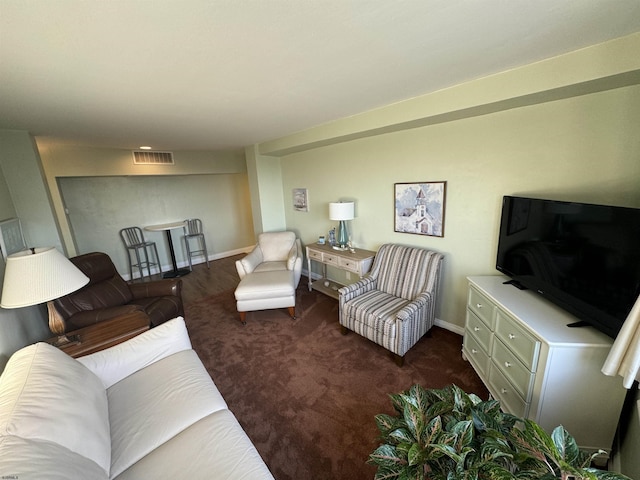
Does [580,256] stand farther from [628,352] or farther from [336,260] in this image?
[336,260]

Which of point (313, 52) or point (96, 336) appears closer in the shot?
point (313, 52)

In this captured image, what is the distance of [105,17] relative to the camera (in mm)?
948

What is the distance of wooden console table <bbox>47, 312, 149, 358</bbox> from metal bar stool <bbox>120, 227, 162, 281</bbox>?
3.13 m

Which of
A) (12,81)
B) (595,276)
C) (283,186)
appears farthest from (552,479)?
(283,186)

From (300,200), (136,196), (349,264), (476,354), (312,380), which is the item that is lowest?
(312,380)

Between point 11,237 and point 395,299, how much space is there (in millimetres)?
3445

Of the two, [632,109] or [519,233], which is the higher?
[632,109]

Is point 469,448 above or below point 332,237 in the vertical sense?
below

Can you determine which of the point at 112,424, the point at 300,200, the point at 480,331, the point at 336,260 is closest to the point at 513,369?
the point at 480,331

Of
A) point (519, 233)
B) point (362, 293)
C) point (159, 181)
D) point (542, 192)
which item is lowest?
point (362, 293)

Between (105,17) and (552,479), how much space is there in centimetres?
222

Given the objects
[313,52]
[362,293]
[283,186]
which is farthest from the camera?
[283,186]

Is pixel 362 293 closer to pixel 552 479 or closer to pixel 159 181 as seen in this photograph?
pixel 552 479

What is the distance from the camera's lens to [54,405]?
3.36 ft
